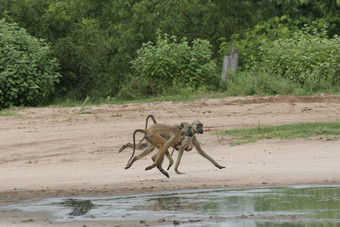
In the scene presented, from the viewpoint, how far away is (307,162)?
1224 cm

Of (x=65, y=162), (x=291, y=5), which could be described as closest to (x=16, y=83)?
(x=65, y=162)

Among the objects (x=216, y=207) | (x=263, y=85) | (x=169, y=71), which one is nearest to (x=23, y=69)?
(x=169, y=71)

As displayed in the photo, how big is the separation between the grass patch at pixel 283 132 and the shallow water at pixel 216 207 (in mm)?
4464

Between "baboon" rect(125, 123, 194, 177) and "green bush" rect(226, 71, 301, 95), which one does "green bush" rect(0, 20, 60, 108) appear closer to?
"green bush" rect(226, 71, 301, 95)

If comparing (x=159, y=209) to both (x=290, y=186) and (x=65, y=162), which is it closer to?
(x=290, y=186)

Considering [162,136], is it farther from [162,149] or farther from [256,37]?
[256,37]

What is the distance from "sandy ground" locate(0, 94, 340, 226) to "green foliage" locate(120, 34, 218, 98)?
2427mm

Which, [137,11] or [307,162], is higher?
[137,11]

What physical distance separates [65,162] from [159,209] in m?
5.27

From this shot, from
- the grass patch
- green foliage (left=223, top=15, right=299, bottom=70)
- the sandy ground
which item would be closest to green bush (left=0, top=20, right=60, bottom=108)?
the sandy ground

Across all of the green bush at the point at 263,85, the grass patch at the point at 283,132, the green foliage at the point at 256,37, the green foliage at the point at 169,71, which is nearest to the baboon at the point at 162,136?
the grass patch at the point at 283,132

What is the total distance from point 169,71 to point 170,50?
0.81 m

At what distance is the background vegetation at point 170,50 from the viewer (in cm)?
2222

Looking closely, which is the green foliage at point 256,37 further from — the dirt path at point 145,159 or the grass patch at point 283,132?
the grass patch at point 283,132
